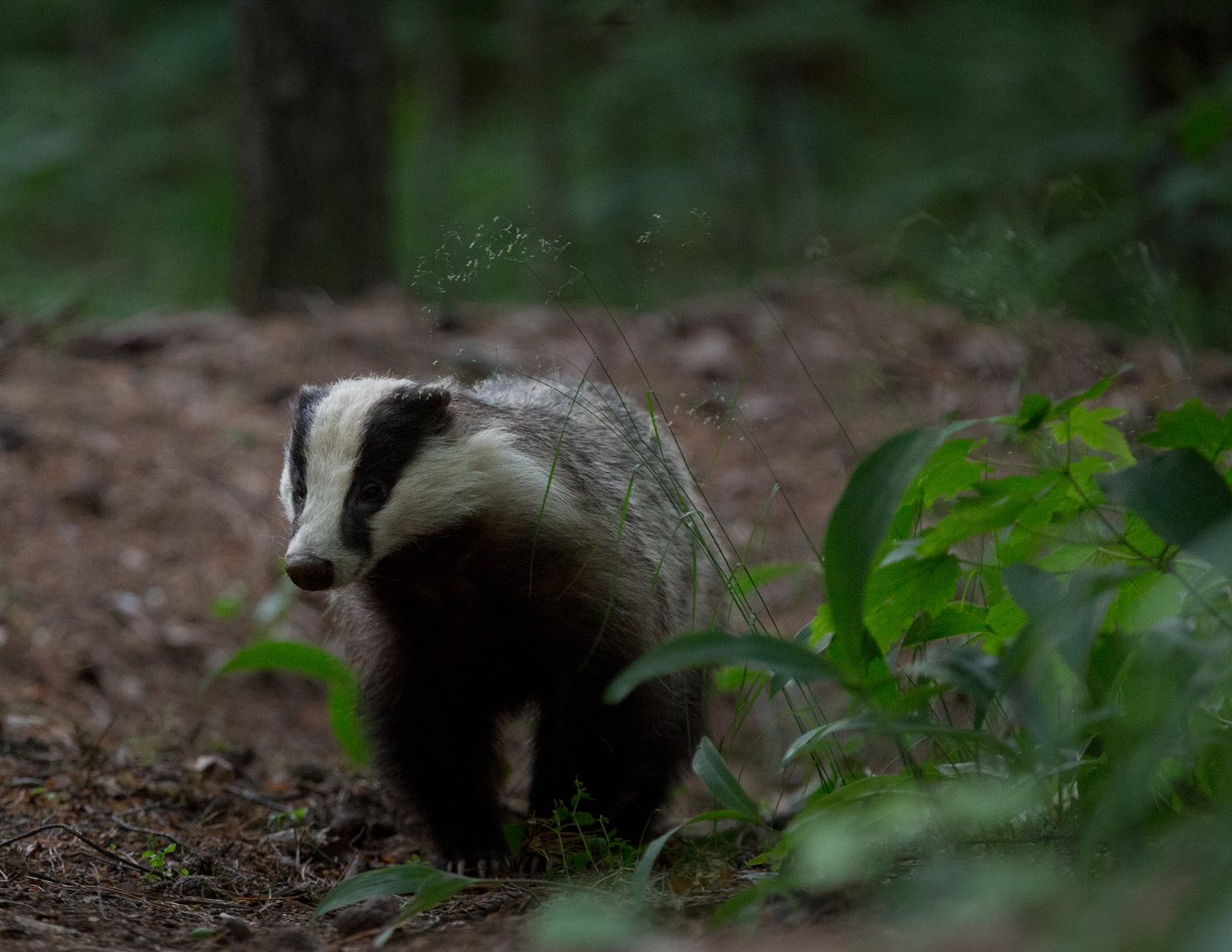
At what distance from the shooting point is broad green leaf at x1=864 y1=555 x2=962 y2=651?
2531 mm

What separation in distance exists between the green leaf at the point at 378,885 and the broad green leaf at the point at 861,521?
863 mm

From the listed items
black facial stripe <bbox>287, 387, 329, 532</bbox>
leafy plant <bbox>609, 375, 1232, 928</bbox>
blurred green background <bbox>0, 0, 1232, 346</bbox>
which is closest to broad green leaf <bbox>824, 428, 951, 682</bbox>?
leafy plant <bbox>609, 375, 1232, 928</bbox>

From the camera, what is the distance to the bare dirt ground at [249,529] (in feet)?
9.27

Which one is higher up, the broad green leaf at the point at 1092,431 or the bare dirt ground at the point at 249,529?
the broad green leaf at the point at 1092,431

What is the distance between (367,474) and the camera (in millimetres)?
3008

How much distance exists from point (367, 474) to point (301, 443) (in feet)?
0.67

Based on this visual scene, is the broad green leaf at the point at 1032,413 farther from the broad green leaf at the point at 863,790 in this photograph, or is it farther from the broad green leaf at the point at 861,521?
the broad green leaf at the point at 863,790

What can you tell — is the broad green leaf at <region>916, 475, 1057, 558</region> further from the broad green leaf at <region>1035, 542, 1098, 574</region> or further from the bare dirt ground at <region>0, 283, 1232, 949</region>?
the bare dirt ground at <region>0, 283, 1232, 949</region>

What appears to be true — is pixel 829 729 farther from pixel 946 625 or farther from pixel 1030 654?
pixel 946 625

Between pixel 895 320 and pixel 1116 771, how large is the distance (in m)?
5.23

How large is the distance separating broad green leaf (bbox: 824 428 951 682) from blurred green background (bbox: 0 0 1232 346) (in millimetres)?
2560

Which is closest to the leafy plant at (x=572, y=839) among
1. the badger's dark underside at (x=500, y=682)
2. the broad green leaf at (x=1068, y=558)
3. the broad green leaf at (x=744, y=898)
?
the badger's dark underside at (x=500, y=682)

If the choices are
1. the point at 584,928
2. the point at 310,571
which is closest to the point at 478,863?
the point at 310,571

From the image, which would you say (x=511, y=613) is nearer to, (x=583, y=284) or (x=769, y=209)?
(x=583, y=284)
